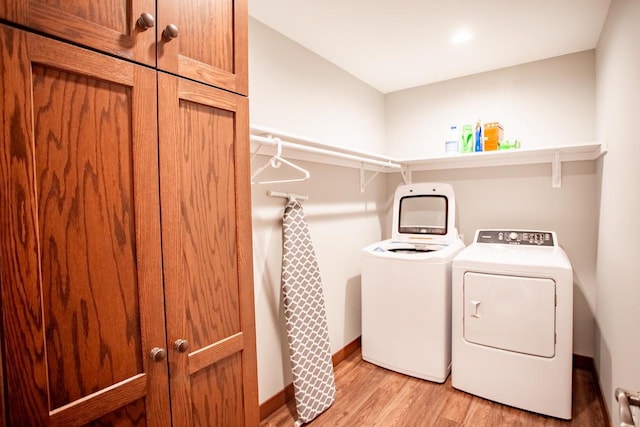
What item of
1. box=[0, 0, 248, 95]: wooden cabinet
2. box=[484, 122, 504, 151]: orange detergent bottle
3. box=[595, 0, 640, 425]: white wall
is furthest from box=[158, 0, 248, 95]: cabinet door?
box=[484, 122, 504, 151]: orange detergent bottle

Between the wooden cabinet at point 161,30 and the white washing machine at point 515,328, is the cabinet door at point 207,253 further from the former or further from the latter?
the white washing machine at point 515,328

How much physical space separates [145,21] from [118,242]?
1.78ft

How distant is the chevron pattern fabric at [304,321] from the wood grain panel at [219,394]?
0.84 meters

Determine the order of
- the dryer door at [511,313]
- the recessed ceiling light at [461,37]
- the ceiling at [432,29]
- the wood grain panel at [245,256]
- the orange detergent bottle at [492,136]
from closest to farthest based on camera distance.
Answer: the wood grain panel at [245,256]
the ceiling at [432,29]
the dryer door at [511,313]
the recessed ceiling light at [461,37]
the orange detergent bottle at [492,136]

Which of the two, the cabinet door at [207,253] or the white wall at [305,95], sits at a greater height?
the white wall at [305,95]

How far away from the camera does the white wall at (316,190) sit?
1940 millimetres

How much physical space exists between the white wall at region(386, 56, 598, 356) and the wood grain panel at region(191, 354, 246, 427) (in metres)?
2.39

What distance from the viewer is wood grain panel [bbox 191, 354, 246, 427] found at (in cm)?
99

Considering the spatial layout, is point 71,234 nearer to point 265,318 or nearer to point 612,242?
point 265,318

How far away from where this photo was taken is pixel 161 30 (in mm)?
873

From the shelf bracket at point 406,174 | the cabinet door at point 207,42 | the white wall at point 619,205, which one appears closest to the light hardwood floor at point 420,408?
the white wall at point 619,205

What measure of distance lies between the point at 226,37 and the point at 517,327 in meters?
2.13

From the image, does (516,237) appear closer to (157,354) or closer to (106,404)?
(157,354)

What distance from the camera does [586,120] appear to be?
2.42m
